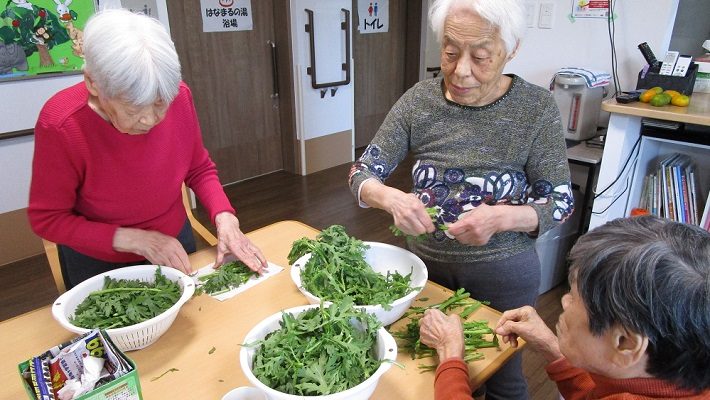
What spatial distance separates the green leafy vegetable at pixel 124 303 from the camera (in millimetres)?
1058

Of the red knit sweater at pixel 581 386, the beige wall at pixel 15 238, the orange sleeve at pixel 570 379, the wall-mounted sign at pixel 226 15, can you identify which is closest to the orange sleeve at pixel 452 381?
the red knit sweater at pixel 581 386

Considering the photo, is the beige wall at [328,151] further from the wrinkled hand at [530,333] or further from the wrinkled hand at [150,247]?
the wrinkled hand at [530,333]

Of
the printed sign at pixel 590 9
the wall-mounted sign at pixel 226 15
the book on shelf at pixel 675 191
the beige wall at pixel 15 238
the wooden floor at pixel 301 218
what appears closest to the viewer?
the book on shelf at pixel 675 191

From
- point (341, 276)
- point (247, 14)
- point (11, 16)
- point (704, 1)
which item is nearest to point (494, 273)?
point (341, 276)

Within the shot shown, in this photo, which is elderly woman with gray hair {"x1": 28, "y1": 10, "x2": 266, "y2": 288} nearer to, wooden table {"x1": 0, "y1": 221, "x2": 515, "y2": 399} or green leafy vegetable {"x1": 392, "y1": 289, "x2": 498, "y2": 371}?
wooden table {"x1": 0, "y1": 221, "x2": 515, "y2": 399}

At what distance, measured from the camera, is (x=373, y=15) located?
5.21 m

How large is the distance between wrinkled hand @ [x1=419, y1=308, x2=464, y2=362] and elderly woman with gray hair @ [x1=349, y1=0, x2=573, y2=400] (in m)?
0.23

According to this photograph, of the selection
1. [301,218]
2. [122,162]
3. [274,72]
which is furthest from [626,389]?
[274,72]

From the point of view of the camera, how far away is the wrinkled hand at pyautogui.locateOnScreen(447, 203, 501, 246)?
1.21 metres

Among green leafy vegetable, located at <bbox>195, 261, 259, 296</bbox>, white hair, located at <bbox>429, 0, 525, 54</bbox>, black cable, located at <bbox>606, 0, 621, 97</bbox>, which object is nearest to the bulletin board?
green leafy vegetable, located at <bbox>195, 261, 259, 296</bbox>

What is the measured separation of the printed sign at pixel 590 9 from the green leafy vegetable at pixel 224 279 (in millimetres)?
2545

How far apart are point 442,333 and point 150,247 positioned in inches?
30.9

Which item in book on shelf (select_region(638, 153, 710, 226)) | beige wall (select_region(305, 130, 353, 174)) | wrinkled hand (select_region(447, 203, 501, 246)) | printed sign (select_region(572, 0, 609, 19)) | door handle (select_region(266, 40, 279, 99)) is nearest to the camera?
wrinkled hand (select_region(447, 203, 501, 246))

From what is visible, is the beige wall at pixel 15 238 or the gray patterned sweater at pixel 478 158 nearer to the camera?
the gray patterned sweater at pixel 478 158
